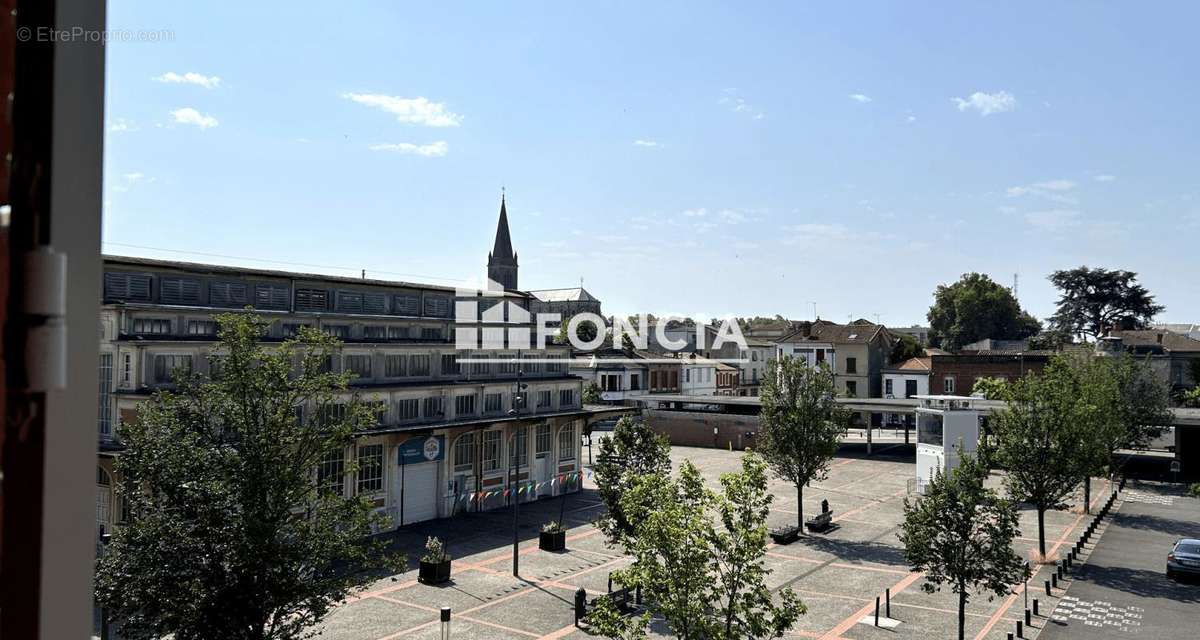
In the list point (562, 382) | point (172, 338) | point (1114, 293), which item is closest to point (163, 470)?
point (172, 338)

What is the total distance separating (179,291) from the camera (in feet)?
108

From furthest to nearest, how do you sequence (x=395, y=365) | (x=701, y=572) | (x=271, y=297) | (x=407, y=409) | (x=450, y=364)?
1. (x=450, y=364)
2. (x=395, y=365)
3. (x=407, y=409)
4. (x=271, y=297)
5. (x=701, y=572)

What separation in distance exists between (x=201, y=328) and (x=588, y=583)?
60.5 ft

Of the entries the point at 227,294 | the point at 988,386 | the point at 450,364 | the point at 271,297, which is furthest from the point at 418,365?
the point at 988,386

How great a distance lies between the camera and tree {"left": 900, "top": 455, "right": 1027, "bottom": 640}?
22.8 m

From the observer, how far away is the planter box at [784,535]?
119ft

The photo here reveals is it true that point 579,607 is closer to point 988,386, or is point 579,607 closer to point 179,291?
point 179,291

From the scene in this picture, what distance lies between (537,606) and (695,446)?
47.0 metres

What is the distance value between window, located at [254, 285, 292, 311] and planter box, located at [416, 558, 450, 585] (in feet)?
46.7

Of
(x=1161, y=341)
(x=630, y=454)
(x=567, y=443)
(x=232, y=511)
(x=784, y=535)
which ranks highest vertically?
(x=1161, y=341)

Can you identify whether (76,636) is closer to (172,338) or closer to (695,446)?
(172,338)

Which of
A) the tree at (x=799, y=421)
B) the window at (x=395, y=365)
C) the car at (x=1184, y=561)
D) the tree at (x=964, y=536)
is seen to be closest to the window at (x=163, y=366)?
the window at (x=395, y=365)

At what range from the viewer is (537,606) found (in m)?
27.1

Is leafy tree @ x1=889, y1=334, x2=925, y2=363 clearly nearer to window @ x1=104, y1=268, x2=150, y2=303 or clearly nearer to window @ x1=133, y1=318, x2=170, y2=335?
window @ x1=133, y1=318, x2=170, y2=335
